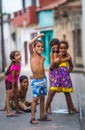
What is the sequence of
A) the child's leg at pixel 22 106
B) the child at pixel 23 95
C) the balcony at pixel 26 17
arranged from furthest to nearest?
1. the balcony at pixel 26 17
2. the child's leg at pixel 22 106
3. the child at pixel 23 95

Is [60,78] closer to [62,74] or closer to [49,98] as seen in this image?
[62,74]

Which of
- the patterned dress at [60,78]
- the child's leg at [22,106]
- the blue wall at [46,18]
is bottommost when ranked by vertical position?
the child's leg at [22,106]

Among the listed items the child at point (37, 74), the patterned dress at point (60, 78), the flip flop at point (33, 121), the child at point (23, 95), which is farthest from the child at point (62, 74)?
the flip flop at point (33, 121)

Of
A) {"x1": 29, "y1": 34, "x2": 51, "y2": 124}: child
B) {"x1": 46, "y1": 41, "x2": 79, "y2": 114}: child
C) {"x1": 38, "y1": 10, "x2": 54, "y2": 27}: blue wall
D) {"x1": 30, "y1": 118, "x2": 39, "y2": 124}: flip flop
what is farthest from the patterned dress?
{"x1": 38, "y1": 10, "x2": 54, "y2": 27}: blue wall

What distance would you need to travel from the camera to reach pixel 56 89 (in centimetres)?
1091

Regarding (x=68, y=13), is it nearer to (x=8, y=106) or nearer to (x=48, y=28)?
(x=48, y=28)

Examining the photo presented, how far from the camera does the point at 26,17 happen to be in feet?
152

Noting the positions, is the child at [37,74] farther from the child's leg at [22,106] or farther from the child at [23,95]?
the child's leg at [22,106]

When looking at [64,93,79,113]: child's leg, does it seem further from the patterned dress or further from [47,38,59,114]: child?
[47,38,59,114]: child

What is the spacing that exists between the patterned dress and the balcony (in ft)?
113

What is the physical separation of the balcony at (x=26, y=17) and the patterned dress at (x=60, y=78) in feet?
113

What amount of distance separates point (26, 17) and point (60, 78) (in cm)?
3582

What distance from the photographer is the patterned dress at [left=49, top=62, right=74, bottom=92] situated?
10.9 meters

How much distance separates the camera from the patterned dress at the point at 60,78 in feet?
35.8
